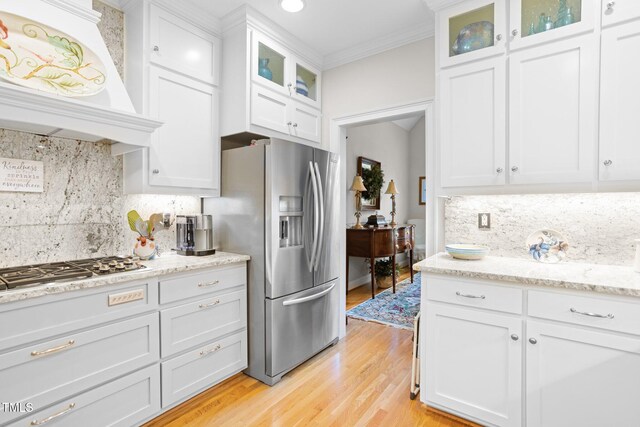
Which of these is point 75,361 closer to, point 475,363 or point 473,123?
point 475,363

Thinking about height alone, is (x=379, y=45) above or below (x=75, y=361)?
above

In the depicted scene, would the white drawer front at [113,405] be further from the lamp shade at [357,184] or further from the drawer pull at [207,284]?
the lamp shade at [357,184]

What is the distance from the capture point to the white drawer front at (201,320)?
1932mm

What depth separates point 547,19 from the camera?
75.1 inches

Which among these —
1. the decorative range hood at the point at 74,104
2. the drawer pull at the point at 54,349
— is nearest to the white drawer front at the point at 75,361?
the drawer pull at the point at 54,349

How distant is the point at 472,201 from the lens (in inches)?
94.7

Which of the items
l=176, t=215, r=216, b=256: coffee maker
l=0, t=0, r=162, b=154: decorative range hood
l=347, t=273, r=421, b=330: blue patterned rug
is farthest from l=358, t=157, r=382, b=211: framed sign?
l=0, t=0, r=162, b=154: decorative range hood

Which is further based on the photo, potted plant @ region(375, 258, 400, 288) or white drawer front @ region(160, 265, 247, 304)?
potted plant @ region(375, 258, 400, 288)

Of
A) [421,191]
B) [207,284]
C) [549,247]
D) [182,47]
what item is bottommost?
[207,284]

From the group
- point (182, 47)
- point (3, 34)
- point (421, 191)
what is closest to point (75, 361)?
point (3, 34)

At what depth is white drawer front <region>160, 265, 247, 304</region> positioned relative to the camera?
1.92m

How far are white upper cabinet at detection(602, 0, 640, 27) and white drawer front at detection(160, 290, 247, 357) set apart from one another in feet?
8.96

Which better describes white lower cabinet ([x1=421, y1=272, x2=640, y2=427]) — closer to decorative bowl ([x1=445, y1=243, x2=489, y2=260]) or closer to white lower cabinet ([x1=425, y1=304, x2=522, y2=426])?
white lower cabinet ([x1=425, y1=304, x2=522, y2=426])

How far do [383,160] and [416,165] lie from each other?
1.67m
